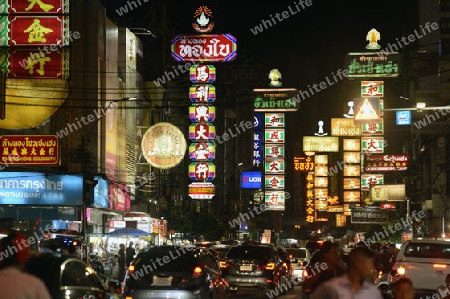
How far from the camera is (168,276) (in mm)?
18234

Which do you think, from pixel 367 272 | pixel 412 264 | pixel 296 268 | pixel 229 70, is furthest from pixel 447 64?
pixel 367 272

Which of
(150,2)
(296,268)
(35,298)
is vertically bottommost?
(296,268)

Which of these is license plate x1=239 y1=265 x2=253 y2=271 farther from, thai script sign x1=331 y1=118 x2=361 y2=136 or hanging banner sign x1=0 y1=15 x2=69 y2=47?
thai script sign x1=331 y1=118 x2=361 y2=136

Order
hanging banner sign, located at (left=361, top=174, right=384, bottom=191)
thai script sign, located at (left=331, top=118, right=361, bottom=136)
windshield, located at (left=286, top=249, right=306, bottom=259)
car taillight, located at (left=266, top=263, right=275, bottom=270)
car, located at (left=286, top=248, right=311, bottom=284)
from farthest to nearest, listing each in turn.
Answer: thai script sign, located at (left=331, top=118, right=361, bottom=136)
hanging banner sign, located at (left=361, top=174, right=384, bottom=191)
windshield, located at (left=286, top=249, right=306, bottom=259)
car, located at (left=286, top=248, right=311, bottom=284)
car taillight, located at (left=266, top=263, right=275, bottom=270)

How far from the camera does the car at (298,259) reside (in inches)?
1452

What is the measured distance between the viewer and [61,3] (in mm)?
41312

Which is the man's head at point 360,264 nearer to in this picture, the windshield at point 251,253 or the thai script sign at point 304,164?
the windshield at point 251,253

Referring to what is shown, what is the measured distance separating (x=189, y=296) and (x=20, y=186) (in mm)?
25329

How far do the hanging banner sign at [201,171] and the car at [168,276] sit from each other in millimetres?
39477

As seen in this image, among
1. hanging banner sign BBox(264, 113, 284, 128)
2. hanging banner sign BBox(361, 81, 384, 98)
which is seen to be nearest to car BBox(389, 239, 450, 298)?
hanging banner sign BBox(361, 81, 384, 98)

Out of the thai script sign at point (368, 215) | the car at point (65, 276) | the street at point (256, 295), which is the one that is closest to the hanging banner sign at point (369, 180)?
the thai script sign at point (368, 215)

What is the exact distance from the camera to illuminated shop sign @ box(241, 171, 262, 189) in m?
91.9

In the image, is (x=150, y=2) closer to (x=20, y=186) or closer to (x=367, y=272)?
(x=20, y=186)

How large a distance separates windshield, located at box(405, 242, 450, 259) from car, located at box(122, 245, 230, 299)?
4.30 meters
